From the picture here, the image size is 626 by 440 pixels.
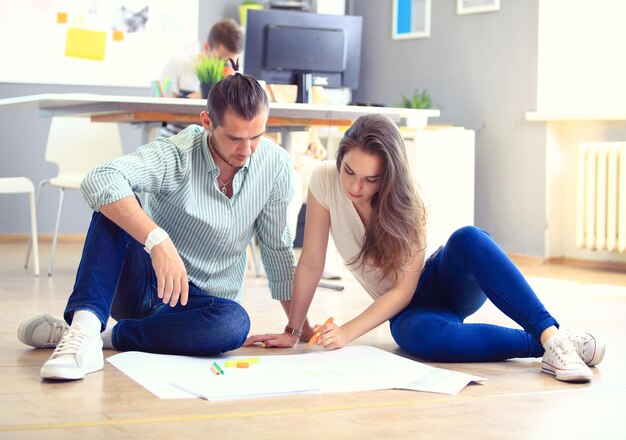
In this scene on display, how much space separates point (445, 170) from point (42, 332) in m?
2.97

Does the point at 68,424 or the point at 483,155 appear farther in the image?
the point at 483,155

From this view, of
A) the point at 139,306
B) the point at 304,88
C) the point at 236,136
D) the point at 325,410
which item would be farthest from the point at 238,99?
the point at 304,88

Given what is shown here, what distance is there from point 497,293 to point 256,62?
2.05m

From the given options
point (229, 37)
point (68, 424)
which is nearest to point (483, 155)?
point (229, 37)

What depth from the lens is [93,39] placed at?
5.59 m

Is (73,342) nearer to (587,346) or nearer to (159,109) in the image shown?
(587,346)

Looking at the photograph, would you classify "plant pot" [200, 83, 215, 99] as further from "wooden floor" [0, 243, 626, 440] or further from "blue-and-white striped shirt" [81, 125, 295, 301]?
"wooden floor" [0, 243, 626, 440]

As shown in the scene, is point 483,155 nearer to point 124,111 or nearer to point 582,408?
point 124,111

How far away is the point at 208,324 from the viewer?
2.09 m

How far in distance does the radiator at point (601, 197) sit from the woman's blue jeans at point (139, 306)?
9.62 ft

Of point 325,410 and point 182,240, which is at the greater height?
point 182,240

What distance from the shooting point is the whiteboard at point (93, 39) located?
17.9 ft

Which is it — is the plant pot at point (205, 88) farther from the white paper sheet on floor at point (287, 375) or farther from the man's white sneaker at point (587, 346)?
the man's white sneaker at point (587, 346)

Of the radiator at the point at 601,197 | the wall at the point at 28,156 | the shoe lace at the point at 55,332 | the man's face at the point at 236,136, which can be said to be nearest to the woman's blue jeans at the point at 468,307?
the man's face at the point at 236,136
